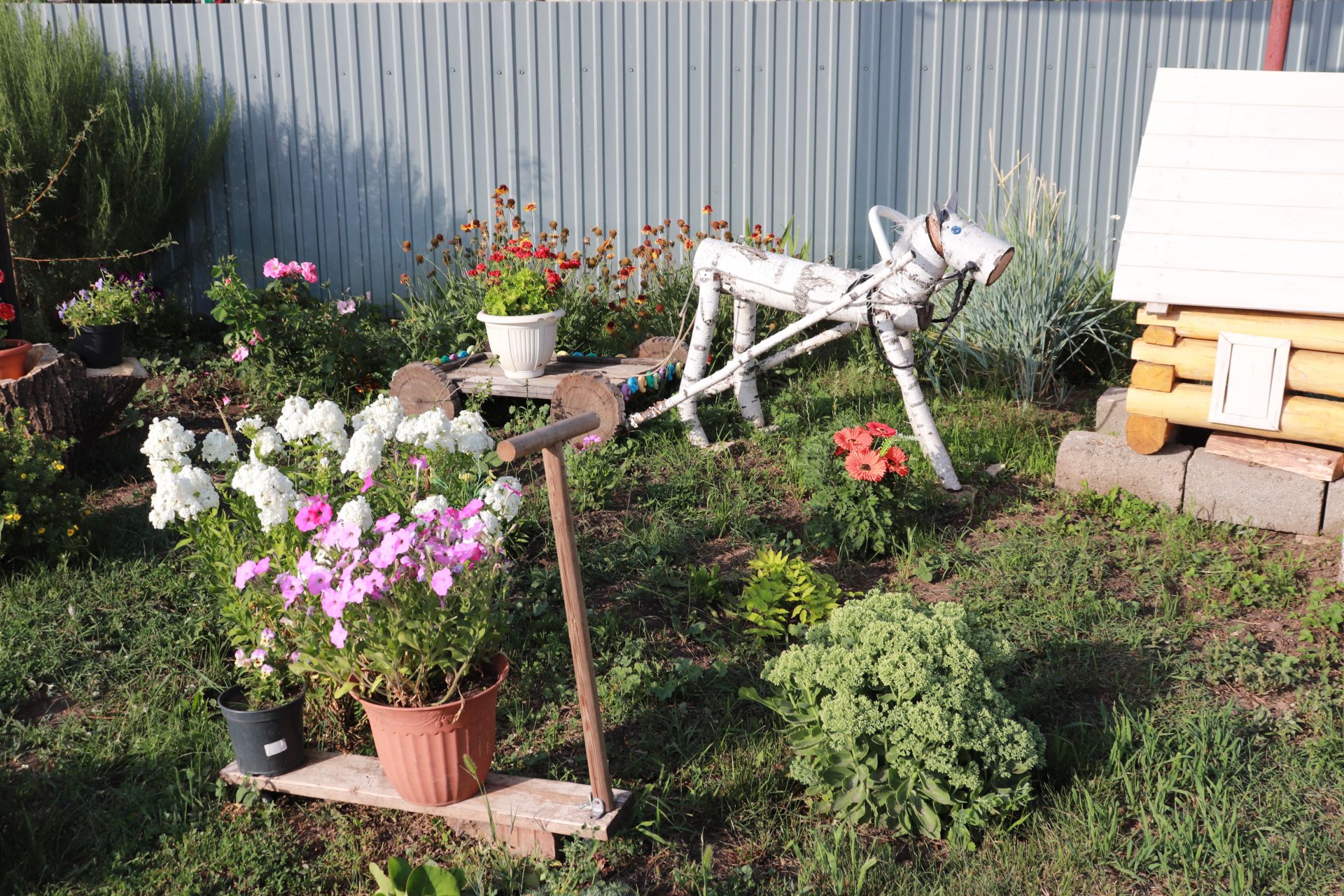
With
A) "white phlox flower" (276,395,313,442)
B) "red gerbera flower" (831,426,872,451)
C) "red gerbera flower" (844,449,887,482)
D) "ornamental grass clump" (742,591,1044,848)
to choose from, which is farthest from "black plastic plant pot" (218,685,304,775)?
"red gerbera flower" (831,426,872,451)

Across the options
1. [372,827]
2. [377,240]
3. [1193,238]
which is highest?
[1193,238]

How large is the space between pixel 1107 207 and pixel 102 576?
668 centimetres

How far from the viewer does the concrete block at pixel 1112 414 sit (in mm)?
5855

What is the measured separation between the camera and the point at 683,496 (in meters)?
4.96

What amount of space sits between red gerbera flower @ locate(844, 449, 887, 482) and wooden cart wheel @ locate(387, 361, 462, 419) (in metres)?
2.29

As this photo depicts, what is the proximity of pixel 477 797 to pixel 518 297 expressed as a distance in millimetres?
3391

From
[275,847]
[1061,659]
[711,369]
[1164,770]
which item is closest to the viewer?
[275,847]

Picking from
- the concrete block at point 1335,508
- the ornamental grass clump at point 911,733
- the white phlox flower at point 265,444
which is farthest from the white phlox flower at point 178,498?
the concrete block at point 1335,508

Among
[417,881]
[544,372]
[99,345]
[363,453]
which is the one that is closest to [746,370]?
[544,372]

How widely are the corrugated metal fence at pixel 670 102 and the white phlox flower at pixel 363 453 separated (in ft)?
16.4

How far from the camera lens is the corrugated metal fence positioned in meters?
7.54

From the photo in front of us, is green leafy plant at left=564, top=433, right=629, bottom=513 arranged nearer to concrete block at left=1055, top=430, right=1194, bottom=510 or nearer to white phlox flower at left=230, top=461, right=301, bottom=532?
white phlox flower at left=230, top=461, right=301, bottom=532

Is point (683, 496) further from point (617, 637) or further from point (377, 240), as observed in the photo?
point (377, 240)

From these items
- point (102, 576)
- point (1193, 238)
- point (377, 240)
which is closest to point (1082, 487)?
point (1193, 238)
